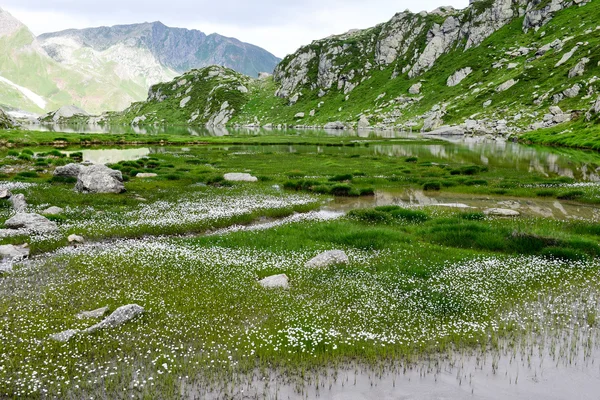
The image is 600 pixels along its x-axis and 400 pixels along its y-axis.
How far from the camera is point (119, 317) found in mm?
13758

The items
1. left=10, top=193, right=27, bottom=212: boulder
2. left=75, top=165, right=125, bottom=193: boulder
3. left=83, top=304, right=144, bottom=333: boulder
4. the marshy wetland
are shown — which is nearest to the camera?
the marshy wetland

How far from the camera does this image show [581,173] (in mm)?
54375

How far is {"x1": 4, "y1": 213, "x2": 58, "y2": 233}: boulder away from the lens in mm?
24375

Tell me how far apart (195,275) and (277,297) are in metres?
4.85

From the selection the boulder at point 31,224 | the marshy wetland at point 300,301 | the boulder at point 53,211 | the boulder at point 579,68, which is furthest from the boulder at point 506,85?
the boulder at point 31,224

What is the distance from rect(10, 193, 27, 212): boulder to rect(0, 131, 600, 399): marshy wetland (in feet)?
2.17

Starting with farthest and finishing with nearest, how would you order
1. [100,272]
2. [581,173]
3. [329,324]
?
[581,173]
[100,272]
[329,324]

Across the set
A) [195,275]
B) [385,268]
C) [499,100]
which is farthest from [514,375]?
[499,100]

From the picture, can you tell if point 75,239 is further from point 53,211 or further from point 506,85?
point 506,85

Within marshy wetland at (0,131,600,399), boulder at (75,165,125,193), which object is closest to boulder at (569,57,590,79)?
marshy wetland at (0,131,600,399)

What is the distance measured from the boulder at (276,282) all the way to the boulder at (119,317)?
5291 millimetres

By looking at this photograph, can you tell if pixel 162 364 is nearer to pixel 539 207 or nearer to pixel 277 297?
pixel 277 297

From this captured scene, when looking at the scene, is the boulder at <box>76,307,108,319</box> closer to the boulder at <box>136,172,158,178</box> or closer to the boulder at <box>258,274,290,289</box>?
the boulder at <box>258,274,290,289</box>

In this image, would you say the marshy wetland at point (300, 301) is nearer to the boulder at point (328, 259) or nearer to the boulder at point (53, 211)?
the boulder at point (53, 211)
